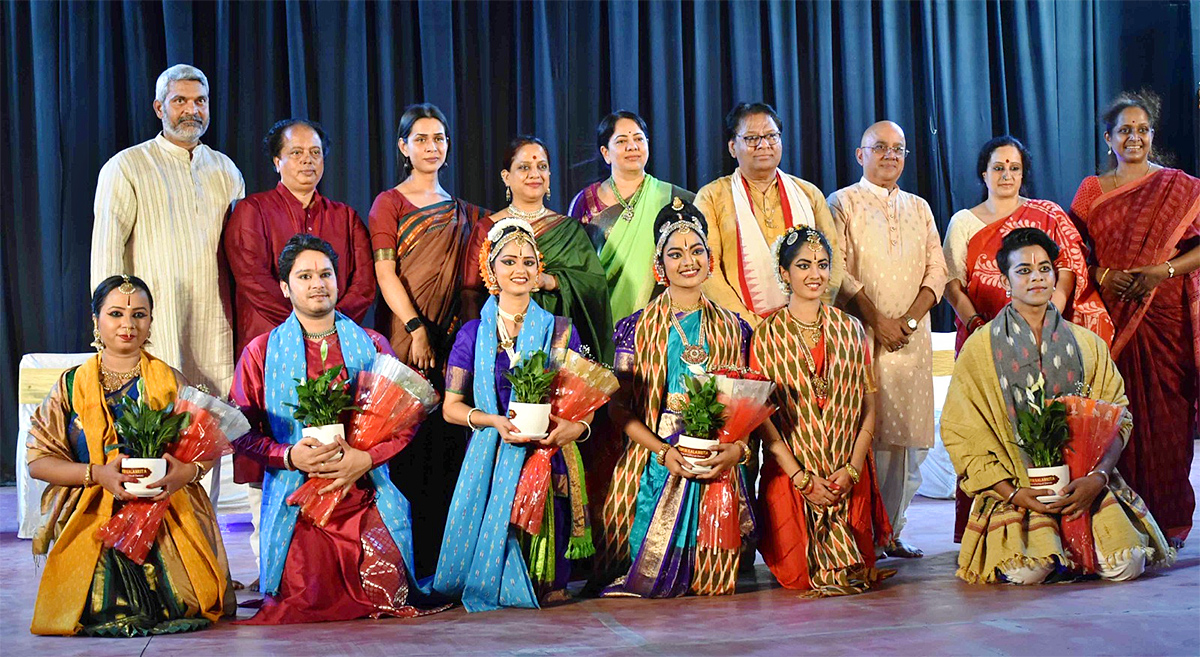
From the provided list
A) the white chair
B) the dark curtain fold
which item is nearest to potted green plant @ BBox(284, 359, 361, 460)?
the dark curtain fold

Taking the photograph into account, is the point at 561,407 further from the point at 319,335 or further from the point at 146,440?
the point at 146,440

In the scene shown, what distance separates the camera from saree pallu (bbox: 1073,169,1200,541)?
4.69 m

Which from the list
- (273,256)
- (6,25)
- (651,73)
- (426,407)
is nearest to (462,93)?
(651,73)

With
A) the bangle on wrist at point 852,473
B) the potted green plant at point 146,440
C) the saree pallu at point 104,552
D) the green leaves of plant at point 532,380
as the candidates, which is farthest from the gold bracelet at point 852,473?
the potted green plant at point 146,440

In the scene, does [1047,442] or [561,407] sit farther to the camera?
[1047,442]

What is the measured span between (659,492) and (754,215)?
1.27 meters

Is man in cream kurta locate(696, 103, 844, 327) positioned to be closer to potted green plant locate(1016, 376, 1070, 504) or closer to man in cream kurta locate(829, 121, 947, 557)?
man in cream kurta locate(829, 121, 947, 557)

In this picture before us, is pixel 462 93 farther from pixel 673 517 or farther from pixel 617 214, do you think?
pixel 673 517

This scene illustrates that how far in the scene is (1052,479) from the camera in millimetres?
3986

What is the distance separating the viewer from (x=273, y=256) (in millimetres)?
4387

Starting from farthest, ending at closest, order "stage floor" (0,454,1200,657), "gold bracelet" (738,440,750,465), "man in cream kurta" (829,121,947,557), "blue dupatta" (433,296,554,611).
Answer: "man in cream kurta" (829,121,947,557)
"gold bracelet" (738,440,750,465)
"blue dupatta" (433,296,554,611)
"stage floor" (0,454,1200,657)

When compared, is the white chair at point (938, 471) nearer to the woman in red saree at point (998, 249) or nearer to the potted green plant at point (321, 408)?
the woman in red saree at point (998, 249)

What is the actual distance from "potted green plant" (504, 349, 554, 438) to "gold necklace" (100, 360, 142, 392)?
3.73ft

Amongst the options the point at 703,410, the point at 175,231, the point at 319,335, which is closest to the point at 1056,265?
the point at 703,410
